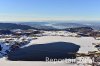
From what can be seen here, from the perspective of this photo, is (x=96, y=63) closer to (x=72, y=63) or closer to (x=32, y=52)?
(x=72, y=63)

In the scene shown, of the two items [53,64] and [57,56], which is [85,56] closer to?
[57,56]

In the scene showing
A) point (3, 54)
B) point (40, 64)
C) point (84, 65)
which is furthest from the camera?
point (3, 54)

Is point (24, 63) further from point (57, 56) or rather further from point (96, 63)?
point (96, 63)

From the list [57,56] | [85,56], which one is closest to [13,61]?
[57,56]

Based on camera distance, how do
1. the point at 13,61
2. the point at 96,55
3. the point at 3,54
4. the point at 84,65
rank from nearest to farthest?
the point at 84,65, the point at 13,61, the point at 96,55, the point at 3,54

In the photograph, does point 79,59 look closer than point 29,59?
Yes

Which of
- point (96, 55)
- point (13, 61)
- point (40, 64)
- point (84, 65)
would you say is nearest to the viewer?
point (84, 65)

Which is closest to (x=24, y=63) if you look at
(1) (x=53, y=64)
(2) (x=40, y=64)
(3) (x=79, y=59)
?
(2) (x=40, y=64)

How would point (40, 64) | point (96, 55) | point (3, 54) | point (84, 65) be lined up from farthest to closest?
point (3, 54) → point (96, 55) → point (40, 64) → point (84, 65)

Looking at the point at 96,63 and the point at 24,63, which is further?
the point at 24,63
